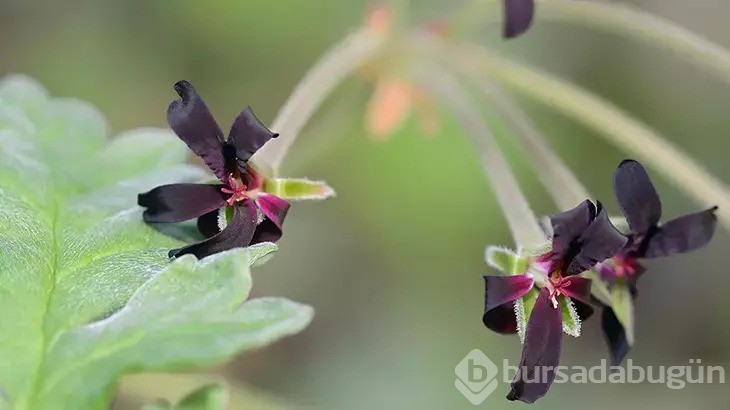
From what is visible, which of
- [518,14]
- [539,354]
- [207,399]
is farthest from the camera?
[518,14]

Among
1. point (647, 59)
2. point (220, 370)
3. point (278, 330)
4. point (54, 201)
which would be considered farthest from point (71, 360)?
point (647, 59)

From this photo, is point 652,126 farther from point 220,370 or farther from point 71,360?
point 71,360

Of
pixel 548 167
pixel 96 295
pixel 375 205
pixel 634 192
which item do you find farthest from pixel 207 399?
pixel 375 205

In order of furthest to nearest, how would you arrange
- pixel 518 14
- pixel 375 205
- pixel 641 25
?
pixel 375 205, pixel 641 25, pixel 518 14

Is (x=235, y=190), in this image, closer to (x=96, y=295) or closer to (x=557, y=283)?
(x=96, y=295)

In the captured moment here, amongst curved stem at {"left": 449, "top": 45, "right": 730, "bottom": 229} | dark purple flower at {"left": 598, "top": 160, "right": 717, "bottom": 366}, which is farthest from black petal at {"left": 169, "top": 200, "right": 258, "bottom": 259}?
curved stem at {"left": 449, "top": 45, "right": 730, "bottom": 229}

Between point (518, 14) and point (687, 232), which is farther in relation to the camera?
point (518, 14)

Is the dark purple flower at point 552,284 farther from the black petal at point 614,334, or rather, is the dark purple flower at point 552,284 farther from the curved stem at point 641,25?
the curved stem at point 641,25
